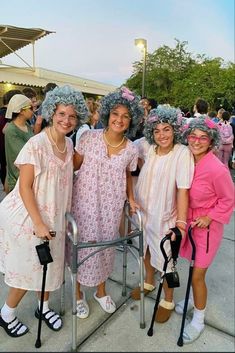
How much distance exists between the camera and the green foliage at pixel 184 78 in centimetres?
1525

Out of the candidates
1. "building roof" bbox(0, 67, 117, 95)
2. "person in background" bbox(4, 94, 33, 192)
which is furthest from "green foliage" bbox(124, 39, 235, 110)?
"person in background" bbox(4, 94, 33, 192)

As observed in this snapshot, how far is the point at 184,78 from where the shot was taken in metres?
19.7

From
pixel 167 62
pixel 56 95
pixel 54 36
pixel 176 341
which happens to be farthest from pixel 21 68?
pixel 167 62

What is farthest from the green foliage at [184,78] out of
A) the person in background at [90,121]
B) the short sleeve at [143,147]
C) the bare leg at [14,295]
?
the bare leg at [14,295]

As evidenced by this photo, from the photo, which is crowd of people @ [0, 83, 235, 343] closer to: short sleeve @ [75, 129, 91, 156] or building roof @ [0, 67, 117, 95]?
short sleeve @ [75, 129, 91, 156]

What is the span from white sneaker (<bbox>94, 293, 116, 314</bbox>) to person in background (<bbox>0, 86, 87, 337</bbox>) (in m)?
0.49

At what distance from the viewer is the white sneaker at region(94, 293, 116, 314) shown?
2236mm

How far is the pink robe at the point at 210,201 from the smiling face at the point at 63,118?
0.86 meters

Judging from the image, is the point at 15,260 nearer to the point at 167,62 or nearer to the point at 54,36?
the point at 54,36

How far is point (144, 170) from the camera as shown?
2146mm

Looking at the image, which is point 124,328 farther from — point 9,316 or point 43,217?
point 43,217

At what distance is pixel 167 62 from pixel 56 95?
71.5 ft

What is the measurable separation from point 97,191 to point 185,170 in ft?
1.96

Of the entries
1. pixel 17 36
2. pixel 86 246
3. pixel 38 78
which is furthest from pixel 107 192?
pixel 38 78
